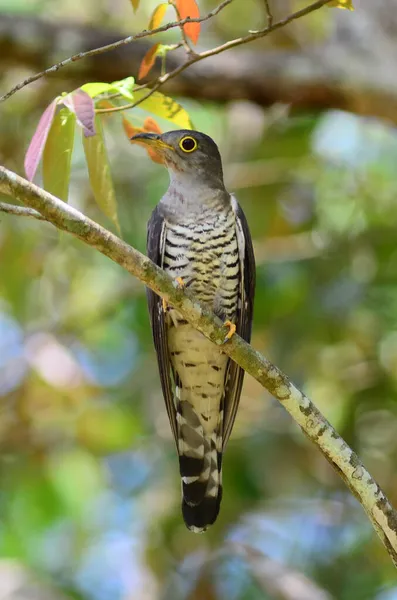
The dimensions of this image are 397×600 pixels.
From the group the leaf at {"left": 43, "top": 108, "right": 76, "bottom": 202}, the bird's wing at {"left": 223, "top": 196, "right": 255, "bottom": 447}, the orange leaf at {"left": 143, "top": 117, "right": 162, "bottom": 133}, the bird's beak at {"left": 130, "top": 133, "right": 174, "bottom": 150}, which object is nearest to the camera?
the leaf at {"left": 43, "top": 108, "right": 76, "bottom": 202}

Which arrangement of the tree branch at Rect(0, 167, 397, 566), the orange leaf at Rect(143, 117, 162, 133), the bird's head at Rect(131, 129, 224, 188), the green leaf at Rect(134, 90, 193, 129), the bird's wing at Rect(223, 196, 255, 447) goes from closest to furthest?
1. the tree branch at Rect(0, 167, 397, 566)
2. the green leaf at Rect(134, 90, 193, 129)
3. the orange leaf at Rect(143, 117, 162, 133)
4. the bird's wing at Rect(223, 196, 255, 447)
5. the bird's head at Rect(131, 129, 224, 188)

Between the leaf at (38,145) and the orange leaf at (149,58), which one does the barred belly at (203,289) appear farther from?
the leaf at (38,145)

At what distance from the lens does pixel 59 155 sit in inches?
108

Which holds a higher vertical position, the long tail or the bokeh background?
the bokeh background

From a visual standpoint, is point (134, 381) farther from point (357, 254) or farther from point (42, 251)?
point (357, 254)

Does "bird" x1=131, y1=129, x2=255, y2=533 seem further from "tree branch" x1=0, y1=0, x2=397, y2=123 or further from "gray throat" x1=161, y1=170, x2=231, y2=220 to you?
"tree branch" x1=0, y1=0, x2=397, y2=123

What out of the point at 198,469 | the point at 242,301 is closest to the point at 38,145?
the point at 242,301

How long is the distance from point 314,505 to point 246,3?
3798 mm

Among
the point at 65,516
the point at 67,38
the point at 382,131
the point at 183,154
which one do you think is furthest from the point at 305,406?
the point at 382,131

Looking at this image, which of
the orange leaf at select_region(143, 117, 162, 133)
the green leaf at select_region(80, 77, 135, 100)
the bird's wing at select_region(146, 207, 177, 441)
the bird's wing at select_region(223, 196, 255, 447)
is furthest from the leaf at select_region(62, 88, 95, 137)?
the bird's wing at select_region(223, 196, 255, 447)

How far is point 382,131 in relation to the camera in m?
7.47

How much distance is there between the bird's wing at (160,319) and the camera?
3.72 m

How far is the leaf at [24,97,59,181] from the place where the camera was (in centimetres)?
262

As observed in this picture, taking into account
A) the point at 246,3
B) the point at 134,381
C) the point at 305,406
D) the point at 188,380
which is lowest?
the point at 305,406
